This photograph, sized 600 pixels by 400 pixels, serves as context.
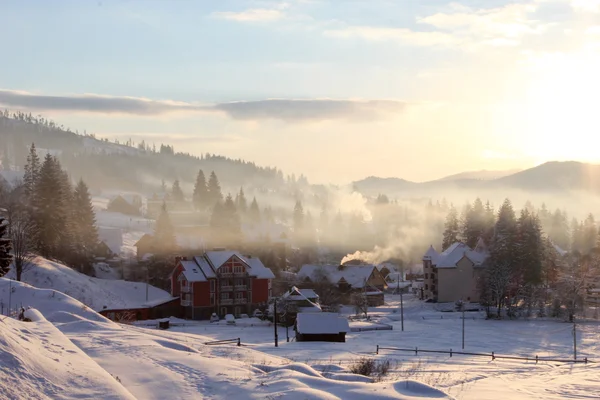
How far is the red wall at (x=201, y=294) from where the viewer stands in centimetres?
7462

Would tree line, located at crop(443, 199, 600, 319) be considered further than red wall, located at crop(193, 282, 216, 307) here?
Yes

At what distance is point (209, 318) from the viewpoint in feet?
246

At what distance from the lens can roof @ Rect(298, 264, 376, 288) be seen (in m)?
98.6

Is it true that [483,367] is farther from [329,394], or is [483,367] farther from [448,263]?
[448,263]

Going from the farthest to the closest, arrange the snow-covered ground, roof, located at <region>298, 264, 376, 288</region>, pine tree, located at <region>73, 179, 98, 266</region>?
1. roof, located at <region>298, 264, 376, 288</region>
2. pine tree, located at <region>73, 179, 98, 266</region>
3. the snow-covered ground

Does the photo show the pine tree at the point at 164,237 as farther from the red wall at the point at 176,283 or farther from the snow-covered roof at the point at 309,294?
the snow-covered roof at the point at 309,294

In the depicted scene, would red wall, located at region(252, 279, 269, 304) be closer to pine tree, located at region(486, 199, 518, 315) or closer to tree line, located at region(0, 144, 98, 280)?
tree line, located at region(0, 144, 98, 280)

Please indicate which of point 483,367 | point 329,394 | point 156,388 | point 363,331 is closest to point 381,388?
point 329,394

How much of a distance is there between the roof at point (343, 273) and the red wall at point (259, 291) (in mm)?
20354

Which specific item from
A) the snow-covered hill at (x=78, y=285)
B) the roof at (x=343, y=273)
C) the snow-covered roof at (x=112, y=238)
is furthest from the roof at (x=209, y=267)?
the snow-covered roof at (x=112, y=238)

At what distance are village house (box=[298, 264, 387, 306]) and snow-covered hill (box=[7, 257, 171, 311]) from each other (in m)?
29.7

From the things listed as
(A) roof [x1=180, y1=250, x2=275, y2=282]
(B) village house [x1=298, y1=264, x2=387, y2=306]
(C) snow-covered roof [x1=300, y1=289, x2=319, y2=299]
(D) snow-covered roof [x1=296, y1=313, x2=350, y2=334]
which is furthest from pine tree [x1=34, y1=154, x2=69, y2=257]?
(B) village house [x1=298, y1=264, x2=387, y2=306]

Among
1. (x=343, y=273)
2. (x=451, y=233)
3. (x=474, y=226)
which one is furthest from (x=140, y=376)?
(x=451, y=233)

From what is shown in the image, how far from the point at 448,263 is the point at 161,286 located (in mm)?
40861
